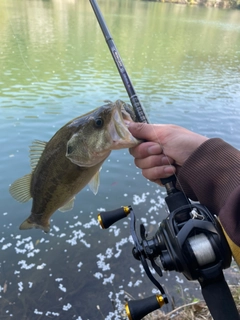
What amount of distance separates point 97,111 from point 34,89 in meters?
10.1

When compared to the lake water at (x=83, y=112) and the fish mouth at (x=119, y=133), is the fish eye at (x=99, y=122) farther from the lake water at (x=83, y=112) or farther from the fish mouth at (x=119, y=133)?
the lake water at (x=83, y=112)

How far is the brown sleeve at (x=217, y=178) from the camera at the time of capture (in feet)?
4.96

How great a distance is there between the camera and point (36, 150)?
2.42 m

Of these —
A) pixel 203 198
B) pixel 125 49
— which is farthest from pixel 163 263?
pixel 125 49

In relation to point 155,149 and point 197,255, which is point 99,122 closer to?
point 155,149

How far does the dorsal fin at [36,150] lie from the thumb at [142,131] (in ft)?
2.43

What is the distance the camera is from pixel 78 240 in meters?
5.07

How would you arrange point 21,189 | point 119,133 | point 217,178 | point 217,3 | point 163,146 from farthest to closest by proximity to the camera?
1. point 217,3
2. point 21,189
3. point 163,146
4. point 119,133
5. point 217,178

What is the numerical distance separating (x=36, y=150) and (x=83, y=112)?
7362 millimetres

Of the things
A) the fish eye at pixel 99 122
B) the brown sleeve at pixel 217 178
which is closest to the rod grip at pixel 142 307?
the brown sleeve at pixel 217 178

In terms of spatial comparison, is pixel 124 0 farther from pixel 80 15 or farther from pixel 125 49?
pixel 125 49

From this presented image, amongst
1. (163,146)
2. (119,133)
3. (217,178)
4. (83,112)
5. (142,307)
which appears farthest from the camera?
(83,112)

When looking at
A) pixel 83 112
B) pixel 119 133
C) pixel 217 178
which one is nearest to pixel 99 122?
pixel 119 133

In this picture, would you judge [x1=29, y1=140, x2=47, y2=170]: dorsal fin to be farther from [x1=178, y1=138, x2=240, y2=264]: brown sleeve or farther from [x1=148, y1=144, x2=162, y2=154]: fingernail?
[x1=178, y1=138, x2=240, y2=264]: brown sleeve
